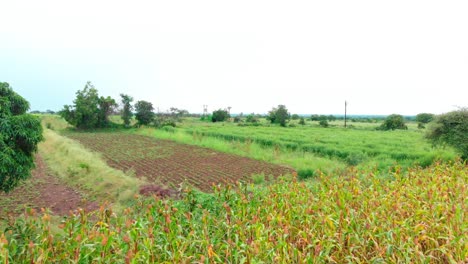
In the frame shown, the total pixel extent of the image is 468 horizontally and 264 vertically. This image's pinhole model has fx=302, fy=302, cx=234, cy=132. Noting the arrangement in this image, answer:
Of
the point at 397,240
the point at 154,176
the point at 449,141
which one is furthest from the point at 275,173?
the point at 397,240

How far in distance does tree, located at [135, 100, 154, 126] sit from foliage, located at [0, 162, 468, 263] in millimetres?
33032

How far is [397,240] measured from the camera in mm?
3672

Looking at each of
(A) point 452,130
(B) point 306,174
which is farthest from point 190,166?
(A) point 452,130

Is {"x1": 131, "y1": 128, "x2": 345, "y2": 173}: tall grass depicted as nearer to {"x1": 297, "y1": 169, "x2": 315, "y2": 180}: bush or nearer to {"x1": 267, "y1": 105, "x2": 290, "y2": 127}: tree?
{"x1": 297, "y1": 169, "x2": 315, "y2": 180}: bush

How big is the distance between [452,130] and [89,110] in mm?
33701

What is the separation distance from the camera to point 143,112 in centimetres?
3672

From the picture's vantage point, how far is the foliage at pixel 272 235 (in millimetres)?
3121

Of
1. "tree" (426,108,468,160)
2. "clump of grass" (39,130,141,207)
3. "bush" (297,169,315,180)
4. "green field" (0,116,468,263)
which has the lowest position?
"bush" (297,169,315,180)

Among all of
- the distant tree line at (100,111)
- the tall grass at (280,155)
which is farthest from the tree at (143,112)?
the tall grass at (280,155)

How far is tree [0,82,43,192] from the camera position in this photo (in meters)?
6.40

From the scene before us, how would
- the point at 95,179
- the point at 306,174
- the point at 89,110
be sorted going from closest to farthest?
the point at 95,179 < the point at 306,174 < the point at 89,110

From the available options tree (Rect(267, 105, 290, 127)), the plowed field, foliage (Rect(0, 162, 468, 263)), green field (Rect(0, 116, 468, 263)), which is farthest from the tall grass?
tree (Rect(267, 105, 290, 127))

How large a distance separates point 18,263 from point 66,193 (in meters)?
6.73

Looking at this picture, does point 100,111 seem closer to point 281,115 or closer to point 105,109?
point 105,109
